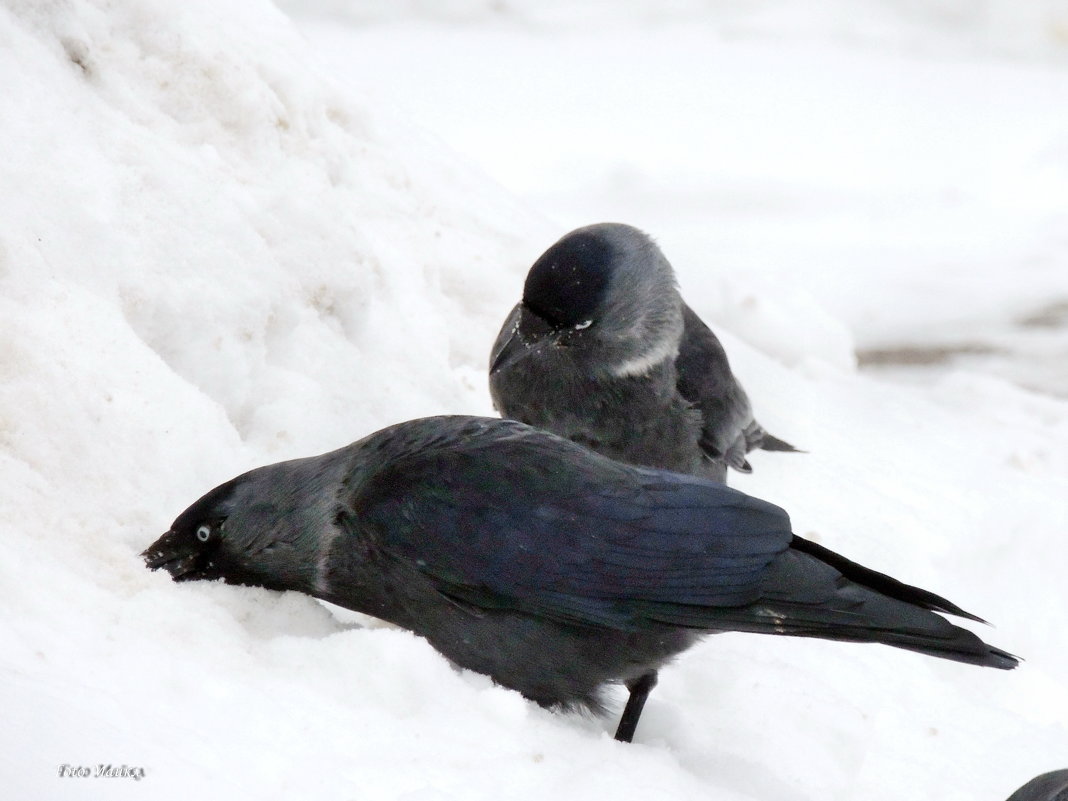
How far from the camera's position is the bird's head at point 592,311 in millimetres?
4184

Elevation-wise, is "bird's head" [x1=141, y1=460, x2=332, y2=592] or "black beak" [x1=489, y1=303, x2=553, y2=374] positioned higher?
"bird's head" [x1=141, y1=460, x2=332, y2=592]

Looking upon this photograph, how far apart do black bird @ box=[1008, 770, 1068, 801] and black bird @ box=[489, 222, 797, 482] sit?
1.59 m

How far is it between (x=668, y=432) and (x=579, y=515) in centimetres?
123

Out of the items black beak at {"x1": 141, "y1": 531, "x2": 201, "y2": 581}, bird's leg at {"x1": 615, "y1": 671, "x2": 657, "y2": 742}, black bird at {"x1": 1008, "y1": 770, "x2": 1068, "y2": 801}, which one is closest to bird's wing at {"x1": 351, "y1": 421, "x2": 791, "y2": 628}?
bird's leg at {"x1": 615, "y1": 671, "x2": 657, "y2": 742}

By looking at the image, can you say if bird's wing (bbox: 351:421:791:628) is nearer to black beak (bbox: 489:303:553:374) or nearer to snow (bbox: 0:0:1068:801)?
snow (bbox: 0:0:1068:801)

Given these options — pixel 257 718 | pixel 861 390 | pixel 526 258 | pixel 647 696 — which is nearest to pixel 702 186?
pixel 861 390

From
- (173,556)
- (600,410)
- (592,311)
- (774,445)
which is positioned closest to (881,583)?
(600,410)

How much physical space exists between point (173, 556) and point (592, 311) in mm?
1670

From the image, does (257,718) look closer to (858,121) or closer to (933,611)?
(933,611)

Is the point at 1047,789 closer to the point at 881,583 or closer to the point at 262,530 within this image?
the point at 881,583

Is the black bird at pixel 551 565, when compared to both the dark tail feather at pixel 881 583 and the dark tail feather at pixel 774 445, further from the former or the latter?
the dark tail feather at pixel 774 445

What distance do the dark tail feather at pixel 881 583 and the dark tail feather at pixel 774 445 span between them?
6.19 ft

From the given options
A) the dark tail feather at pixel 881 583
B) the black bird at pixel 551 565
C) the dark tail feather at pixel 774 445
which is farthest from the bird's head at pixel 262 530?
the dark tail feather at pixel 774 445

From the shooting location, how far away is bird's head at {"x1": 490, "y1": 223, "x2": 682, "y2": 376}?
418cm
